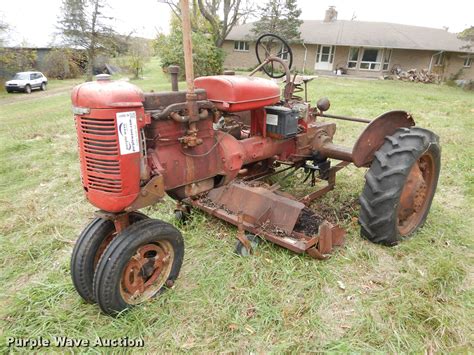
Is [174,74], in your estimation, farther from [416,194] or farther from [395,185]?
[416,194]

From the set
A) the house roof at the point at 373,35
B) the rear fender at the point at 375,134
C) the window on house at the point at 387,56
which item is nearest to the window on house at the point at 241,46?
the house roof at the point at 373,35

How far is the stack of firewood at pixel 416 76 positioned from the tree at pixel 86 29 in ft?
64.6

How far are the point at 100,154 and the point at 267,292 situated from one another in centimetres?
147

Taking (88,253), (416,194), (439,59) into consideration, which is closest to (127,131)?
(88,253)

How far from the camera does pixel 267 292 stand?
98.3 inches

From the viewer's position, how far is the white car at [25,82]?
63.6 ft

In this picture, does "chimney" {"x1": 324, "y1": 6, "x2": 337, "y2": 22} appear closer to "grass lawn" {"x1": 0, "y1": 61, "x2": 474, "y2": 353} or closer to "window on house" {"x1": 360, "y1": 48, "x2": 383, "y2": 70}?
"window on house" {"x1": 360, "y1": 48, "x2": 383, "y2": 70}

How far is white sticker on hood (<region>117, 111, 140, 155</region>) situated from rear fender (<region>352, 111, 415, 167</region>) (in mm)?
1858

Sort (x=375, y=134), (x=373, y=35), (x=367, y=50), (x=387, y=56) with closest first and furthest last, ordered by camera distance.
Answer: (x=375, y=134)
(x=387, y=56)
(x=373, y=35)
(x=367, y=50)

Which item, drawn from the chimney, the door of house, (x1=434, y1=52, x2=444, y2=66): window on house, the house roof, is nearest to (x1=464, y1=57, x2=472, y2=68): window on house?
the house roof

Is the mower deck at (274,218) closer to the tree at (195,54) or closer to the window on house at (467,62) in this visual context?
the tree at (195,54)

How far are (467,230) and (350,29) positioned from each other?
89.5 ft

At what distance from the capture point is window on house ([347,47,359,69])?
2562 cm

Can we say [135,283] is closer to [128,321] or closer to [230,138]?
[128,321]
